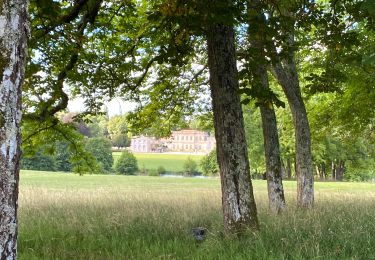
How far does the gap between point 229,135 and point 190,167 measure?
295 feet

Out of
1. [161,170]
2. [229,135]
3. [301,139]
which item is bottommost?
[161,170]

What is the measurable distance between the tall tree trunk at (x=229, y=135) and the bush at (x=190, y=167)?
8736 centimetres

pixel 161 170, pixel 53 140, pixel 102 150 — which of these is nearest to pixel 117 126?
pixel 53 140

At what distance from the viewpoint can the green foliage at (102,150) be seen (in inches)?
3514

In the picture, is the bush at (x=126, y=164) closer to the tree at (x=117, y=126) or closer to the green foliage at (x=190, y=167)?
the green foliage at (x=190, y=167)

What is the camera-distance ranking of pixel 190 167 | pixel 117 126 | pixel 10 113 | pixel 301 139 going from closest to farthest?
pixel 10 113
pixel 301 139
pixel 117 126
pixel 190 167

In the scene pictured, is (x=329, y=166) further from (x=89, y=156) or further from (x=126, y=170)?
(x=89, y=156)

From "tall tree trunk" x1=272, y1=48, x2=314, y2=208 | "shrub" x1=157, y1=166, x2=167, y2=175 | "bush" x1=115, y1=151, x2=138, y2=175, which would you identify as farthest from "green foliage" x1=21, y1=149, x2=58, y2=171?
"tall tree trunk" x1=272, y1=48, x2=314, y2=208

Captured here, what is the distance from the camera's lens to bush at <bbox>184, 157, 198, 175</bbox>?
312 feet

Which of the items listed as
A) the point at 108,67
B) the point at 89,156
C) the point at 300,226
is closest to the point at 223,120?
the point at 300,226

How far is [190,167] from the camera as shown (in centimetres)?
9662

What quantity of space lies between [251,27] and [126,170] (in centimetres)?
8379

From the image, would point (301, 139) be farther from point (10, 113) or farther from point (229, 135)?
point (10, 113)

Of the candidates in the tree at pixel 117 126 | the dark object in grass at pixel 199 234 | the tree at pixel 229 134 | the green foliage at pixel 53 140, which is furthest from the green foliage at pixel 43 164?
the tree at pixel 229 134
